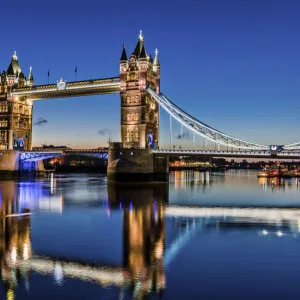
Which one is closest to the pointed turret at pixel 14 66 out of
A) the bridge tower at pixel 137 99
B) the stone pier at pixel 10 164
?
the stone pier at pixel 10 164

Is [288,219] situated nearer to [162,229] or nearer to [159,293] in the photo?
[162,229]

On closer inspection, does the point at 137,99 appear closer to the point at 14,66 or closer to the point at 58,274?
the point at 14,66

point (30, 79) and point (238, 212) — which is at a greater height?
point (30, 79)

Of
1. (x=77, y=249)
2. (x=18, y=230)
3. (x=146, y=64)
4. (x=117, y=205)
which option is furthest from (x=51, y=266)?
(x=146, y=64)

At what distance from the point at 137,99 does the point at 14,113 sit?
69.0 feet

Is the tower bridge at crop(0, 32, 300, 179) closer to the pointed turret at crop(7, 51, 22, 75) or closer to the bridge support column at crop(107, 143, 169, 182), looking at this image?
the bridge support column at crop(107, 143, 169, 182)

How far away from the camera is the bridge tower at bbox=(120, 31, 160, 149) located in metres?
51.2

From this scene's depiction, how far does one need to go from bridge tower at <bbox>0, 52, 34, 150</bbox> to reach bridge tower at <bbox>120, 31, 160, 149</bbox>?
18901mm

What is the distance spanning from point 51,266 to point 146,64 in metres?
41.5

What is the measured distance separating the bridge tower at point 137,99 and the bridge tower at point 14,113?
18901 mm

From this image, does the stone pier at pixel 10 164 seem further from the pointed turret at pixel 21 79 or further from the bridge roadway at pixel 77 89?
the pointed turret at pixel 21 79

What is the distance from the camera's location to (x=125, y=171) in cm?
5038

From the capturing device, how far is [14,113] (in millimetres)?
62750

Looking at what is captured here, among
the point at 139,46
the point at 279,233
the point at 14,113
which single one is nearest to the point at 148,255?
the point at 279,233
